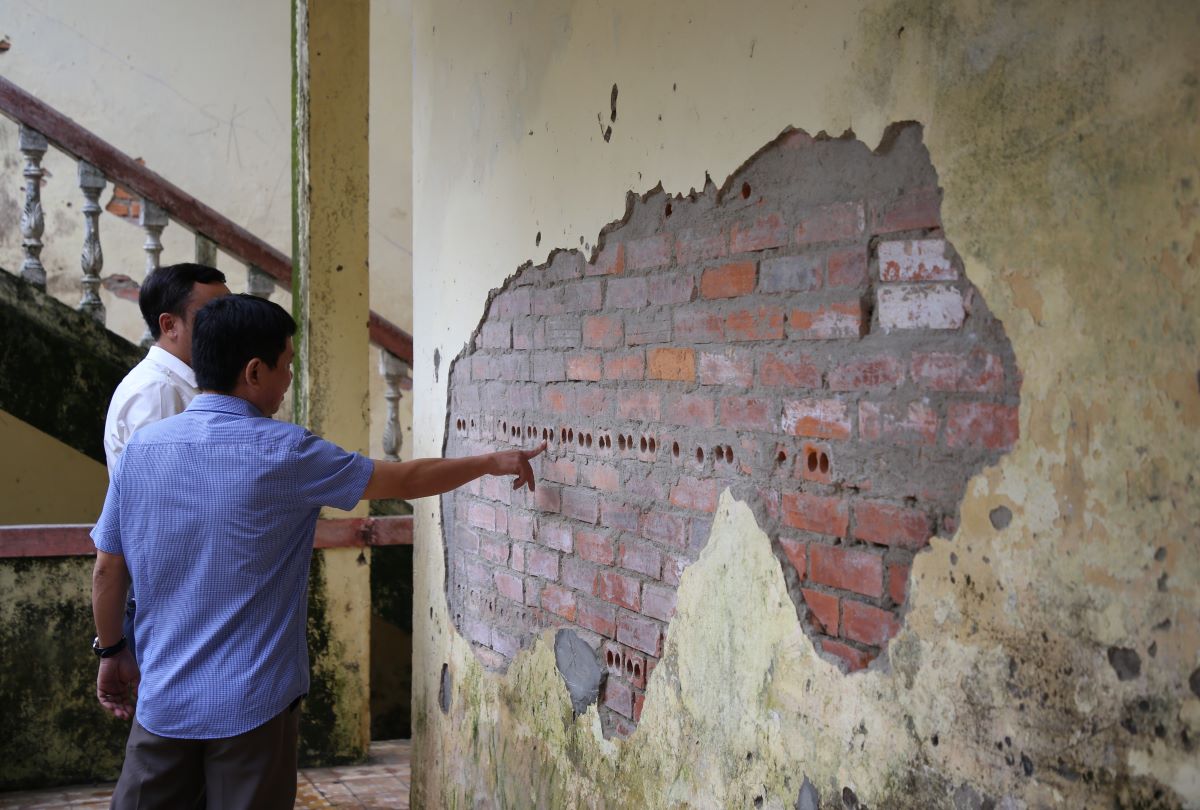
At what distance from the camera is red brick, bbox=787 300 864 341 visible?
1.87 meters

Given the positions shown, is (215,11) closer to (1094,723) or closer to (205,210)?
(205,210)

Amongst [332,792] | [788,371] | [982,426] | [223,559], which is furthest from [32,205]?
[982,426]

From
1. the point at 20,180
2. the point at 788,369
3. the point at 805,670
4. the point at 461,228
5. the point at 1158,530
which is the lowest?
the point at 805,670

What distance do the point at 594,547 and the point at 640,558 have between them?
0.20 metres

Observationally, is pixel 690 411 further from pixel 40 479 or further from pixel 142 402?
pixel 40 479

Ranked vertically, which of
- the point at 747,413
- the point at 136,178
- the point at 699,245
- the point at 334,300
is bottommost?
the point at 747,413

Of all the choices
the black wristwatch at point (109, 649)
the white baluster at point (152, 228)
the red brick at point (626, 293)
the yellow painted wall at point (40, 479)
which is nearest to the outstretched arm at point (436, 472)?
the red brick at point (626, 293)

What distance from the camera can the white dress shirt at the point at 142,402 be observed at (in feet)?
9.79

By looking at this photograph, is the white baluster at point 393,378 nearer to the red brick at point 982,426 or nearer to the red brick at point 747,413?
the red brick at point 747,413

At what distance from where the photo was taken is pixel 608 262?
256 cm

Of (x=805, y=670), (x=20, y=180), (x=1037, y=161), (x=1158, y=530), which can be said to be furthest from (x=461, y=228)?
(x=20, y=180)

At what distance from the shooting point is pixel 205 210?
18.2 ft

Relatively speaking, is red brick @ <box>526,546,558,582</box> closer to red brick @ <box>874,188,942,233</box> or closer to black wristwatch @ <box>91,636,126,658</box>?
black wristwatch @ <box>91,636,126,658</box>

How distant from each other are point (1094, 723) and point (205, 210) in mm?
4930
